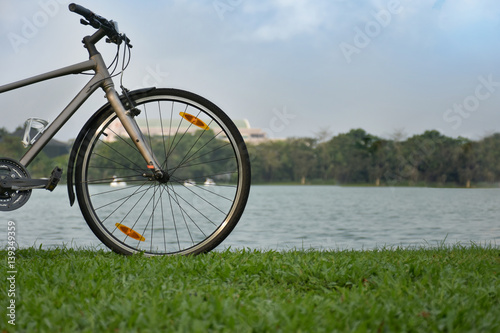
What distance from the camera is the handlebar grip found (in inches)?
106

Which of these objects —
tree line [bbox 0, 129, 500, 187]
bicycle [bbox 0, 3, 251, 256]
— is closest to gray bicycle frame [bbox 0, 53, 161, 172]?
bicycle [bbox 0, 3, 251, 256]

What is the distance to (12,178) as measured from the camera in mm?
2742

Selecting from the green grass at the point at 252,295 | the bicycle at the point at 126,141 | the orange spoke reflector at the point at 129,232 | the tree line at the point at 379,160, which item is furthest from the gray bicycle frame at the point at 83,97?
the tree line at the point at 379,160

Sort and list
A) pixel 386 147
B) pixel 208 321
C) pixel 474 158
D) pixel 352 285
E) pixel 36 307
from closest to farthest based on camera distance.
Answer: pixel 208 321
pixel 36 307
pixel 352 285
pixel 474 158
pixel 386 147

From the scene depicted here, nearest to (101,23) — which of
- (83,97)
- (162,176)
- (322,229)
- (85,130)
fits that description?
(83,97)

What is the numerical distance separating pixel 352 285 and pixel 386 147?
134 feet

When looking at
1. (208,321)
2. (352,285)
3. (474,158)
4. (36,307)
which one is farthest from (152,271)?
(474,158)

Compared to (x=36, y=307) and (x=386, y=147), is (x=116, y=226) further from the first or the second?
(x=386, y=147)

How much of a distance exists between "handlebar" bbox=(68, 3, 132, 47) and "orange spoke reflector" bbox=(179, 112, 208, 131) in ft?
1.91

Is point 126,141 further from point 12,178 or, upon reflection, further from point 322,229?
point 322,229

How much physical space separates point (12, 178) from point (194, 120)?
113cm

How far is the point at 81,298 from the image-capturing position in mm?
1961

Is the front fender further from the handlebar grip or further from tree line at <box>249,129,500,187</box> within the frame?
tree line at <box>249,129,500,187</box>

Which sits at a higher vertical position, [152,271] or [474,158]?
[474,158]
